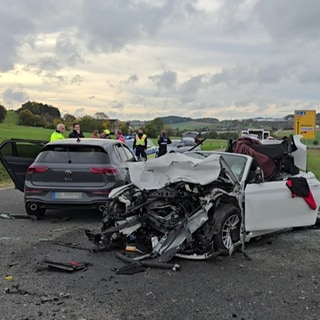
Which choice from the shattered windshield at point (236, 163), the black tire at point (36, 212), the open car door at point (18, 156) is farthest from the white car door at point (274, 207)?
the open car door at point (18, 156)

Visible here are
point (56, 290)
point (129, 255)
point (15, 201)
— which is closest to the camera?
point (56, 290)

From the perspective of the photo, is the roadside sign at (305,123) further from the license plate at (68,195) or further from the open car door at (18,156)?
the license plate at (68,195)

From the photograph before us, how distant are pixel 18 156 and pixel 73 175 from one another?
1725 millimetres

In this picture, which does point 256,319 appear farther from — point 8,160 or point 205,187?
point 8,160

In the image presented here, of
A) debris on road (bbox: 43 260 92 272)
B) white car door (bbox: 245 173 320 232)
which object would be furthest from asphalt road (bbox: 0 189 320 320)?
white car door (bbox: 245 173 320 232)

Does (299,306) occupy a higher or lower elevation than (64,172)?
lower

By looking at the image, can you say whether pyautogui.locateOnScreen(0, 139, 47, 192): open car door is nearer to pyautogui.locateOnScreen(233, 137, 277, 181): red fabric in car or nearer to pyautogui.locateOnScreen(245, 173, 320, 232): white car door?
pyautogui.locateOnScreen(233, 137, 277, 181): red fabric in car

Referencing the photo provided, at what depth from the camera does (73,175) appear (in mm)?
8406

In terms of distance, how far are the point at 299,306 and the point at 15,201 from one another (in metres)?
8.58

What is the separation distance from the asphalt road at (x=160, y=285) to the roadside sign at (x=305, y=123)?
10874 millimetres

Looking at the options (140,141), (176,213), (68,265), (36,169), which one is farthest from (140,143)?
(68,265)

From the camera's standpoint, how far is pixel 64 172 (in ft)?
27.7

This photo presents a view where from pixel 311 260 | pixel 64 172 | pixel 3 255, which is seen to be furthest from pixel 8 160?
pixel 311 260

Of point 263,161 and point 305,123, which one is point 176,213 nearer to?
point 263,161
